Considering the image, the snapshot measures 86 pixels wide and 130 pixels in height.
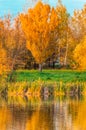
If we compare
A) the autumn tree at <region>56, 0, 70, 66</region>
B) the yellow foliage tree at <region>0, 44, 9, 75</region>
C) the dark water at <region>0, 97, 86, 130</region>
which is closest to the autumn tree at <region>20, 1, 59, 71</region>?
the autumn tree at <region>56, 0, 70, 66</region>

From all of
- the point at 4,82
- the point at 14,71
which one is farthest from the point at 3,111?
the point at 14,71

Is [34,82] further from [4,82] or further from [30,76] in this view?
[30,76]

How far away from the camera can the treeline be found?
52594 mm

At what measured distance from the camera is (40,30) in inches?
2670

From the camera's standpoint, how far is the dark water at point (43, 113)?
28.7 metres

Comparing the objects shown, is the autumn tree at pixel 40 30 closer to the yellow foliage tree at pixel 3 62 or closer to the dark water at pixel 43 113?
the yellow foliage tree at pixel 3 62

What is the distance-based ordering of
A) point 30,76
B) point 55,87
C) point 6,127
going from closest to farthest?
point 6,127 < point 55,87 < point 30,76

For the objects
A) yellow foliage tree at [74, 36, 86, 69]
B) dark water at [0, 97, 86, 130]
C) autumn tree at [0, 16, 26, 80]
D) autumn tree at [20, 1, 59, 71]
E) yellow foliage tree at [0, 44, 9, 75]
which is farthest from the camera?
autumn tree at [20, 1, 59, 71]

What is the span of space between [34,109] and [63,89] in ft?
34.3

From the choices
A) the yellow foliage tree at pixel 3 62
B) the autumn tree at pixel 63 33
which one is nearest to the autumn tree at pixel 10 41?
the yellow foliage tree at pixel 3 62

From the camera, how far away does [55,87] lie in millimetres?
46938

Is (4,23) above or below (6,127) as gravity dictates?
above

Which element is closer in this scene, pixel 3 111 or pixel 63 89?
pixel 3 111

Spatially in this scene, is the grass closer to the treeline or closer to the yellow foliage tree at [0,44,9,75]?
the treeline
